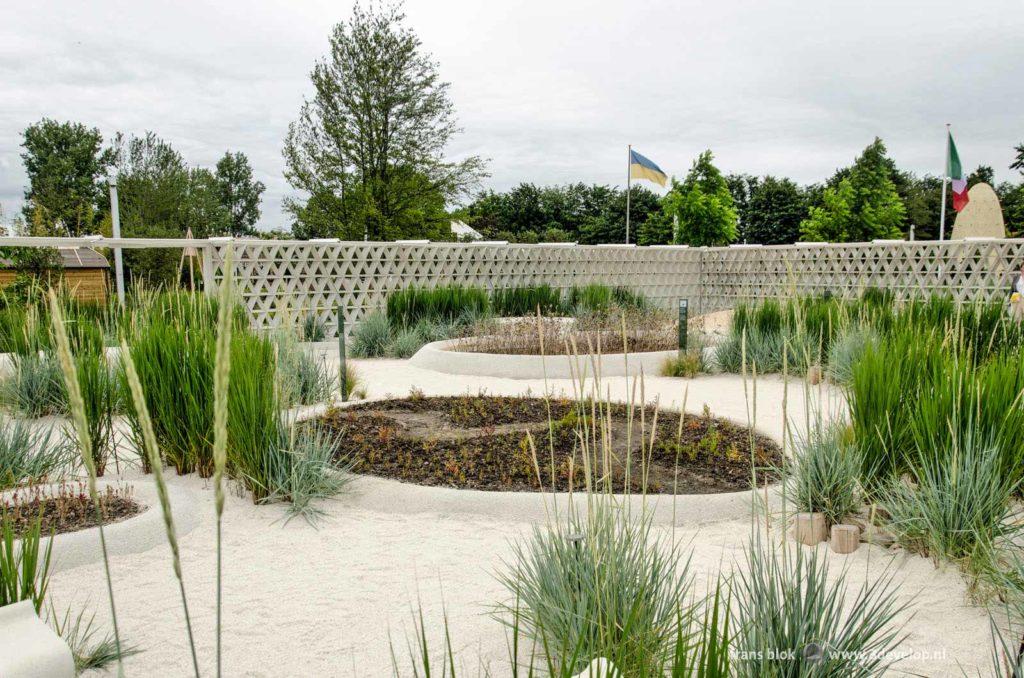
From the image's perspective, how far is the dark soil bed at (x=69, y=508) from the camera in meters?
3.42

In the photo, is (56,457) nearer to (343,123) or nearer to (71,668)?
(71,668)

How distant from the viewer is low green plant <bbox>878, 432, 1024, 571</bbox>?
9.87ft

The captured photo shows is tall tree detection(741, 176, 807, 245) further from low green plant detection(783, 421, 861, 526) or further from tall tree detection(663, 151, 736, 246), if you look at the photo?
low green plant detection(783, 421, 861, 526)

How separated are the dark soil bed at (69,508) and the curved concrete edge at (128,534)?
58mm

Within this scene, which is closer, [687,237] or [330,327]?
[330,327]

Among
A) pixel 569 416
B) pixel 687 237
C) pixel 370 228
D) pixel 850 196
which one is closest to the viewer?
pixel 569 416

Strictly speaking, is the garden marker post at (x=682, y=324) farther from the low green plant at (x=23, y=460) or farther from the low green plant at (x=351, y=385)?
the low green plant at (x=23, y=460)

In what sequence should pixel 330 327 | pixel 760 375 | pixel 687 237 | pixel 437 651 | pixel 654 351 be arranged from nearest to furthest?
1. pixel 437 651
2. pixel 760 375
3. pixel 654 351
4. pixel 330 327
5. pixel 687 237

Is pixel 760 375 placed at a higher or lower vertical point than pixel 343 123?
lower

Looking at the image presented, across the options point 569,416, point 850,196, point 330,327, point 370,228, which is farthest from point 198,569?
point 850,196

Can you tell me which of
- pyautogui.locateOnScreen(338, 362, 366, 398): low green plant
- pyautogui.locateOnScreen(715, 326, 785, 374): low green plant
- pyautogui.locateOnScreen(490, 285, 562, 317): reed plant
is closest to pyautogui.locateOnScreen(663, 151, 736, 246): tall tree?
pyautogui.locateOnScreen(490, 285, 562, 317): reed plant

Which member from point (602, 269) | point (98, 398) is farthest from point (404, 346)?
point (602, 269)

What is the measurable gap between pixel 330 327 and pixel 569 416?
297 inches

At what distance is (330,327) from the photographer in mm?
12156
